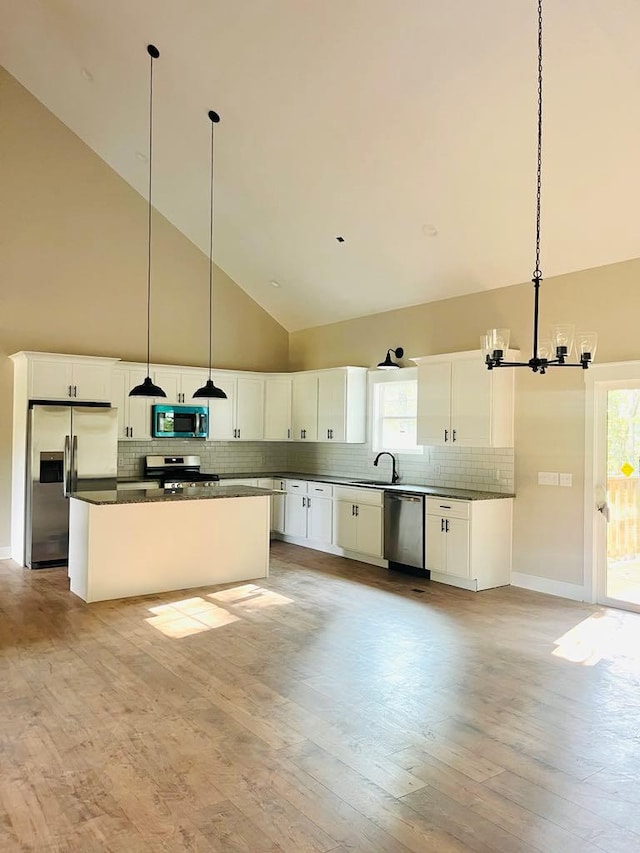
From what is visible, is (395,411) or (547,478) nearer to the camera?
(547,478)

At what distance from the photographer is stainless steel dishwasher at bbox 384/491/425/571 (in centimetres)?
698

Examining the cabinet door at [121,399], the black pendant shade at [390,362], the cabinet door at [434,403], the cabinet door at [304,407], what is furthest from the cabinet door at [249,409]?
the cabinet door at [434,403]

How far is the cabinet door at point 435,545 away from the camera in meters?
6.75

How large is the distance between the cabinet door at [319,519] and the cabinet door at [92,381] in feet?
9.30

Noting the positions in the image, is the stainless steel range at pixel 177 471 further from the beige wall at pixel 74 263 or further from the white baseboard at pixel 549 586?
the white baseboard at pixel 549 586

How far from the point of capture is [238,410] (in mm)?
9359

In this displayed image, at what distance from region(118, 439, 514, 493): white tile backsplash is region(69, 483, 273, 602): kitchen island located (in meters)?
2.03

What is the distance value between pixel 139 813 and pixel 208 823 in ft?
0.99

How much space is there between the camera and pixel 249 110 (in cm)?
619

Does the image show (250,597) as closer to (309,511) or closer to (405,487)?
(405,487)

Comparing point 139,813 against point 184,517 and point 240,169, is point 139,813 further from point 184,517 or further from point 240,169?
point 240,169

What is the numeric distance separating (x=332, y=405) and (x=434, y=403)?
1.88 m

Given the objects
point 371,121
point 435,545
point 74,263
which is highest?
point 371,121

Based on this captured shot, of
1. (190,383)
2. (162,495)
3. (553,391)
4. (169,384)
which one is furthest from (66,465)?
(553,391)
